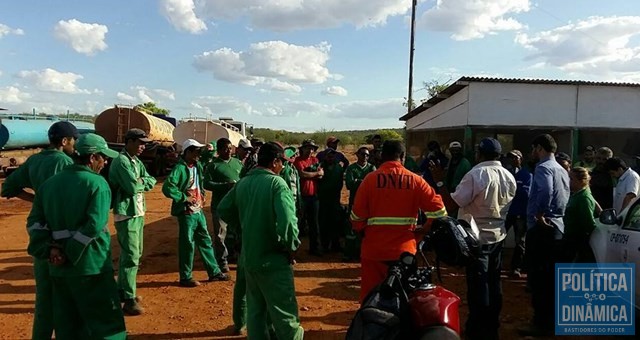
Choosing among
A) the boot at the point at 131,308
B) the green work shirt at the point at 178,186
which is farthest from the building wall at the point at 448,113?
the boot at the point at 131,308

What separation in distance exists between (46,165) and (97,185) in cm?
120

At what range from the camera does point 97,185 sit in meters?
3.50

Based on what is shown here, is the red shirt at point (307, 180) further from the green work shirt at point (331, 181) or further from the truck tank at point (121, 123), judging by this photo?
the truck tank at point (121, 123)

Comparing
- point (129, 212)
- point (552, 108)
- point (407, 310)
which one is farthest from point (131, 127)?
point (407, 310)

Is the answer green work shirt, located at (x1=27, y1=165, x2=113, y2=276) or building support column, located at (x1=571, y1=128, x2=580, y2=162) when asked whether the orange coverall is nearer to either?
green work shirt, located at (x1=27, y1=165, x2=113, y2=276)

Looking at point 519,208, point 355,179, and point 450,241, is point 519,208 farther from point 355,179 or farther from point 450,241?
point 450,241

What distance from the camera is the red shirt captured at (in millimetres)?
7902

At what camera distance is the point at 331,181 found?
805cm

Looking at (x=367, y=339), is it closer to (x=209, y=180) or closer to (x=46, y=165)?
(x=46, y=165)

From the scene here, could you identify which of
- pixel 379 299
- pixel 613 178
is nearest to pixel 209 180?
pixel 379 299

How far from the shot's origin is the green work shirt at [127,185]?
5.09 metres

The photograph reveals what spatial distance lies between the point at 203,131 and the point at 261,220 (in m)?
14.8

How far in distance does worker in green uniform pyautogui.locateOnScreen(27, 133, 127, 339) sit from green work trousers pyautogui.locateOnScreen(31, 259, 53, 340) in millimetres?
470

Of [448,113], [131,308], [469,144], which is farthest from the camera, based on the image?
[448,113]
